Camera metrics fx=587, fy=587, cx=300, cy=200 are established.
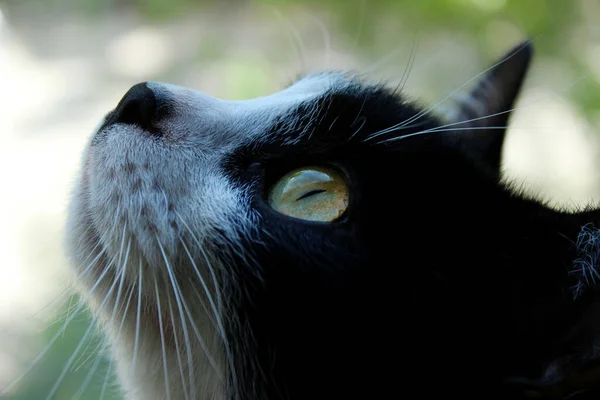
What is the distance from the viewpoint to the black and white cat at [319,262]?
1.82 feet

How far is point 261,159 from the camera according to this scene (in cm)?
63

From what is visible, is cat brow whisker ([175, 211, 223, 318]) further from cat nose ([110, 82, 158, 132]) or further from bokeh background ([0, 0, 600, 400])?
bokeh background ([0, 0, 600, 400])

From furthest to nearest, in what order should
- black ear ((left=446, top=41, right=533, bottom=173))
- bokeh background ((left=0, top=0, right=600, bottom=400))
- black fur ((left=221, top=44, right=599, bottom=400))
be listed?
bokeh background ((left=0, top=0, right=600, bottom=400)), black ear ((left=446, top=41, right=533, bottom=173)), black fur ((left=221, top=44, right=599, bottom=400))

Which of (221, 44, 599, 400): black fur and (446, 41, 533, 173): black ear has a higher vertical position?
(446, 41, 533, 173): black ear

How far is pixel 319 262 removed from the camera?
0.56 metres

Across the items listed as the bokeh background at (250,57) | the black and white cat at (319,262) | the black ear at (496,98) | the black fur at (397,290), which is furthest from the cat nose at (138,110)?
the bokeh background at (250,57)

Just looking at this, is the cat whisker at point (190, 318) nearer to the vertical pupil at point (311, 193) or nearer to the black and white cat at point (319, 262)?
the black and white cat at point (319, 262)

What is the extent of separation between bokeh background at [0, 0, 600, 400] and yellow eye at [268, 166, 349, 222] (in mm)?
813

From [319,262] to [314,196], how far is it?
0.07 m

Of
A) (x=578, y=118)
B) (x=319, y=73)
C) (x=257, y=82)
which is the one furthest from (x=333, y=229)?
(x=578, y=118)

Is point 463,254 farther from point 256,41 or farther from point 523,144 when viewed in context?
point 256,41

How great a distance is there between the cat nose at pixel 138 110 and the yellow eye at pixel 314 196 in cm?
18

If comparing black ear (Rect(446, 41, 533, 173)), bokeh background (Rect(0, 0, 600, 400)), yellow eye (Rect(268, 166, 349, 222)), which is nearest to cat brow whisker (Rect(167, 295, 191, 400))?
yellow eye (Rect(268, 166, 349, 222))

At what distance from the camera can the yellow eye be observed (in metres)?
0.59
